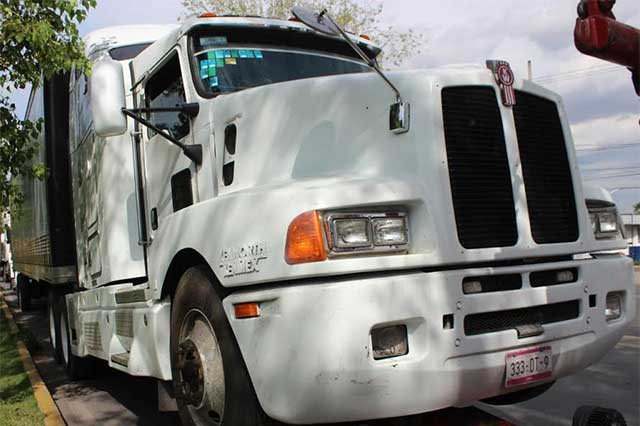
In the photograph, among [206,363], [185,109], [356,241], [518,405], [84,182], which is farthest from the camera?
[84,182]

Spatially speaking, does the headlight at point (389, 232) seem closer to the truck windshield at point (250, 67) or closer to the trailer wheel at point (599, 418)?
the trailer wheel at point (599, 418)

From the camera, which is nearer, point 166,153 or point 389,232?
point 389,232

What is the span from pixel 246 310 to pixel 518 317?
1347mm

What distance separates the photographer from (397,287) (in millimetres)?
2859

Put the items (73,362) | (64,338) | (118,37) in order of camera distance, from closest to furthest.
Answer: (118,37) < (73,362) < (64,338)

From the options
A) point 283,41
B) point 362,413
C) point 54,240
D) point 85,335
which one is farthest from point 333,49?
point 54,240

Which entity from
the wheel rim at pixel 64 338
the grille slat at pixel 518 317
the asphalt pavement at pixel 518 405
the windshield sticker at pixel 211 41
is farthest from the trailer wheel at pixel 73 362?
the grille slat at pixel 518 317

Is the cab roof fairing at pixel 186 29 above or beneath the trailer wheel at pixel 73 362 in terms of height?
above

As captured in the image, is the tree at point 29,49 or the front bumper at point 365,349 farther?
the tree at point 29,49

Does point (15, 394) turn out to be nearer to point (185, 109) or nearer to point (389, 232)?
point (185, 109)

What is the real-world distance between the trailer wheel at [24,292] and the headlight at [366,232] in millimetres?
13985

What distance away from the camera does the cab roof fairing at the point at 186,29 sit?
179 inches

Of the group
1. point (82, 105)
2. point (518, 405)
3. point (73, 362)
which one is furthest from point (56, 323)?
point (518, 405)

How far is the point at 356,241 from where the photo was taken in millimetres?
2936
